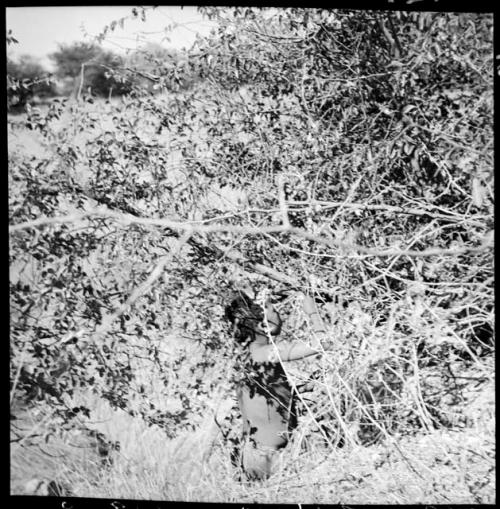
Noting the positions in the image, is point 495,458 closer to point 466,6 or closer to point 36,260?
point 466,6

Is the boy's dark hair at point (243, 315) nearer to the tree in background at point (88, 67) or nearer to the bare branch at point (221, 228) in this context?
the bare branch at point (221, 228)

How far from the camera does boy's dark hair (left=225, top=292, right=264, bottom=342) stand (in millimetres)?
4844

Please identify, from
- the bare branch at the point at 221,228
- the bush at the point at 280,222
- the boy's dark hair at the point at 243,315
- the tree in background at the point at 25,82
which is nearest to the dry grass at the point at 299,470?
the bush at the point at 280,222

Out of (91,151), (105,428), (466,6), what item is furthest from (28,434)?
(466,6)

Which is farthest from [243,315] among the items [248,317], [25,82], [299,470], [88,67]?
[25,82]

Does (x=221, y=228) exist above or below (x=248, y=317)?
above

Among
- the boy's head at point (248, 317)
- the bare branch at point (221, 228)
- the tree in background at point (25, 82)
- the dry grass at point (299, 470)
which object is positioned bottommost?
the dry grass at point (299, 470)

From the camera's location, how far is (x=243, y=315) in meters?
4.86

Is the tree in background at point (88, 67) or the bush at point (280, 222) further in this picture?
the tree in background at point (88, 67)

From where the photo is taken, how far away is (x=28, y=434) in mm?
4773

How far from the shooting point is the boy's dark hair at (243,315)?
484 centimetres

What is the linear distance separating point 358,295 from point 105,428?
1825mm

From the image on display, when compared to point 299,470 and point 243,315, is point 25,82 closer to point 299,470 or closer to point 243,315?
point 243,315

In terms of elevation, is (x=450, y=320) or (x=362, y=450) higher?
(x=450, y=320)
